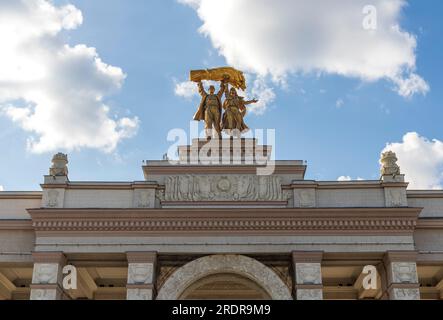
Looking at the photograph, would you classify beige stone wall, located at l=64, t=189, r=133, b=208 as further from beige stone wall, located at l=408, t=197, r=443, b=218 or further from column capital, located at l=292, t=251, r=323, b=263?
beige stone wall, located at l=408, t=197, r=443, b=218

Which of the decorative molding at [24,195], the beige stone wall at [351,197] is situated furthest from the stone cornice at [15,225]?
the beige stone wall at [351,197]

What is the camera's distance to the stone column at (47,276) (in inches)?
1034

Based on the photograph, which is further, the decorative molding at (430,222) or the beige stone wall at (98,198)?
the beige stone wall at (98,198)

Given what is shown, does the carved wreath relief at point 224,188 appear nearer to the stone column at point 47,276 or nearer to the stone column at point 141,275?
the stone column at point 141,275

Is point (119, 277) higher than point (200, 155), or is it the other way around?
point (200, 155)

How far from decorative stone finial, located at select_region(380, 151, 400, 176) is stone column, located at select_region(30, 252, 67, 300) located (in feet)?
48.7

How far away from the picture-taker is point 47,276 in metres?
26.6

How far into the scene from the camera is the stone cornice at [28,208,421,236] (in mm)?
27344

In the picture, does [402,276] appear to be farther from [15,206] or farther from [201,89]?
[15,206]

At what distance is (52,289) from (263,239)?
29.9 feet

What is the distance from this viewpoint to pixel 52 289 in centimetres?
2628

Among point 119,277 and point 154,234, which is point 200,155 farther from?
point 119,277

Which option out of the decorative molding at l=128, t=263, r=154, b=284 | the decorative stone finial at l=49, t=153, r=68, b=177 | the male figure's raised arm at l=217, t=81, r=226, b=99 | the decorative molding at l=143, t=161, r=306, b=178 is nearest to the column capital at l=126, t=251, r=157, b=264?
the decorative molding at l=128, t=263, r=154, b=284
